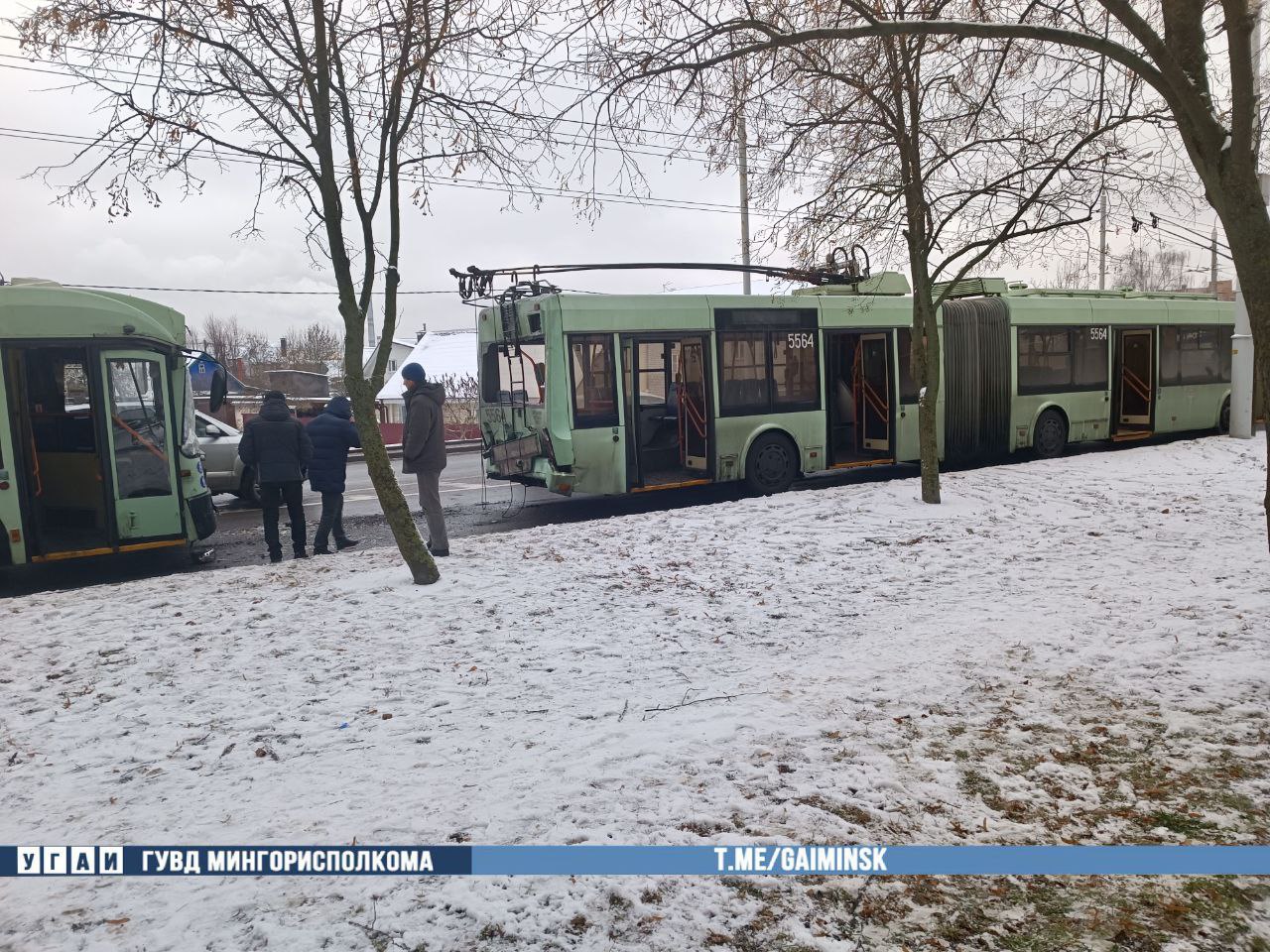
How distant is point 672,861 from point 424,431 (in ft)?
19.1

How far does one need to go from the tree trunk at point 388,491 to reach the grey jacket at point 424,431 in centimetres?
72

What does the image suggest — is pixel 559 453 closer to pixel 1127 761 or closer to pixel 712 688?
pixel 712 688

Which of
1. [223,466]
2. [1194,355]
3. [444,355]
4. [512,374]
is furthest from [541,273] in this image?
[444,355]

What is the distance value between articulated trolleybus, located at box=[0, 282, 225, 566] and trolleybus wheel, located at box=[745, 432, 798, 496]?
24.4 ft

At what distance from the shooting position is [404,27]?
7.09 meters

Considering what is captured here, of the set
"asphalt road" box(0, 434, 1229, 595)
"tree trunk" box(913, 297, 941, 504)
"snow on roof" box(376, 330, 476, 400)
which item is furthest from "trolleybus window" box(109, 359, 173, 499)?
"snow on roof" box(376, 330, 476, 400)

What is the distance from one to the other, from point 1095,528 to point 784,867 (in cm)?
730

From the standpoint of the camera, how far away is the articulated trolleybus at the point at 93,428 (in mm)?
9211

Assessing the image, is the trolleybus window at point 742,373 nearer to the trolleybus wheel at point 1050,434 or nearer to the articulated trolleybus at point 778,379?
the articulated trolleybus at point 778,379

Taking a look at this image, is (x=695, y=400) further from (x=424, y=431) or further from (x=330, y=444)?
(x=424, y=431)

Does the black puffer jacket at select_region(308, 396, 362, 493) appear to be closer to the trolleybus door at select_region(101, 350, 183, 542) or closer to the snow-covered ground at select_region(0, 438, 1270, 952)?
the trolleybus door at select_region(101, 350, 183, 542)

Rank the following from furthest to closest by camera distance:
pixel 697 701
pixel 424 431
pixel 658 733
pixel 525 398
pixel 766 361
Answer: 1. pixel 766 361
2. pixel 525 398
3. pixel 424 431
4. pixel 697 701
5. pixel 658 733

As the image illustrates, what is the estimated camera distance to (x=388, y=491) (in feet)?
24.6

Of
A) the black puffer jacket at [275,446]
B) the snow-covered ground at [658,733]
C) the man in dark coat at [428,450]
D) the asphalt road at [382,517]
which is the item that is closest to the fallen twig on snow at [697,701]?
the snow-covered ground at [658,733]
